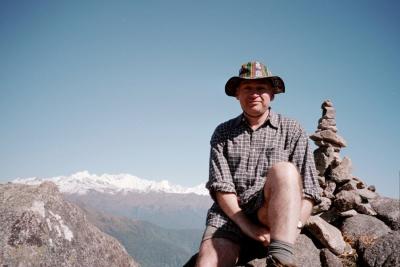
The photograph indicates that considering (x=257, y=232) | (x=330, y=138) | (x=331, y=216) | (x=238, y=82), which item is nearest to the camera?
(x=257, y=232)

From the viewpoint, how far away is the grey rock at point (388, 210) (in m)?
11.2

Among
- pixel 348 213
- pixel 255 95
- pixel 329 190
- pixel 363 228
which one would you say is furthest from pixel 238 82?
pixel 329 190

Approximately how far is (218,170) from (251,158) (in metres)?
0.70

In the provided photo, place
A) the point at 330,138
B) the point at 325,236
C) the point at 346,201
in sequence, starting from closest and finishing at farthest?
the point at 325,236, the point at 346,201, the point at 330,138

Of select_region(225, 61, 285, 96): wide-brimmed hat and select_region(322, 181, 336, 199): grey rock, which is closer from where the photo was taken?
select_region(225, 61, 285, 96): wide-brimmed hat

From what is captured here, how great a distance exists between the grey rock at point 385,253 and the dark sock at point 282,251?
2.50 metres

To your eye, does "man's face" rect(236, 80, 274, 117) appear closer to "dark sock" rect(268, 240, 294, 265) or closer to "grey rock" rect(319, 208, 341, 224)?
"dark sock" rect(268, 240, 294, 265)

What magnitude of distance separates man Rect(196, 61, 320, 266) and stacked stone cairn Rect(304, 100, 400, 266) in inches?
71.2

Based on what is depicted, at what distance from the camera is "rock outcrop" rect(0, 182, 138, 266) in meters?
7.59

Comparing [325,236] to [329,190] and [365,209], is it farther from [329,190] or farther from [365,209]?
[329,190]

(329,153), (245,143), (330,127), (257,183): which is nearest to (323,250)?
(257,183)

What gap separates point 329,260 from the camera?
22.7ft

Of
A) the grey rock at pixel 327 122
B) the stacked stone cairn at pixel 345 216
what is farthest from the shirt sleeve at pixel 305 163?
the grey rock at pixel 327 122

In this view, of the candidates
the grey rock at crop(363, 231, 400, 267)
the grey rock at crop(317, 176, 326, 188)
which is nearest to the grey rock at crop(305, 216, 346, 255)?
the grey rock at crop(363, 231, 400, 267)
